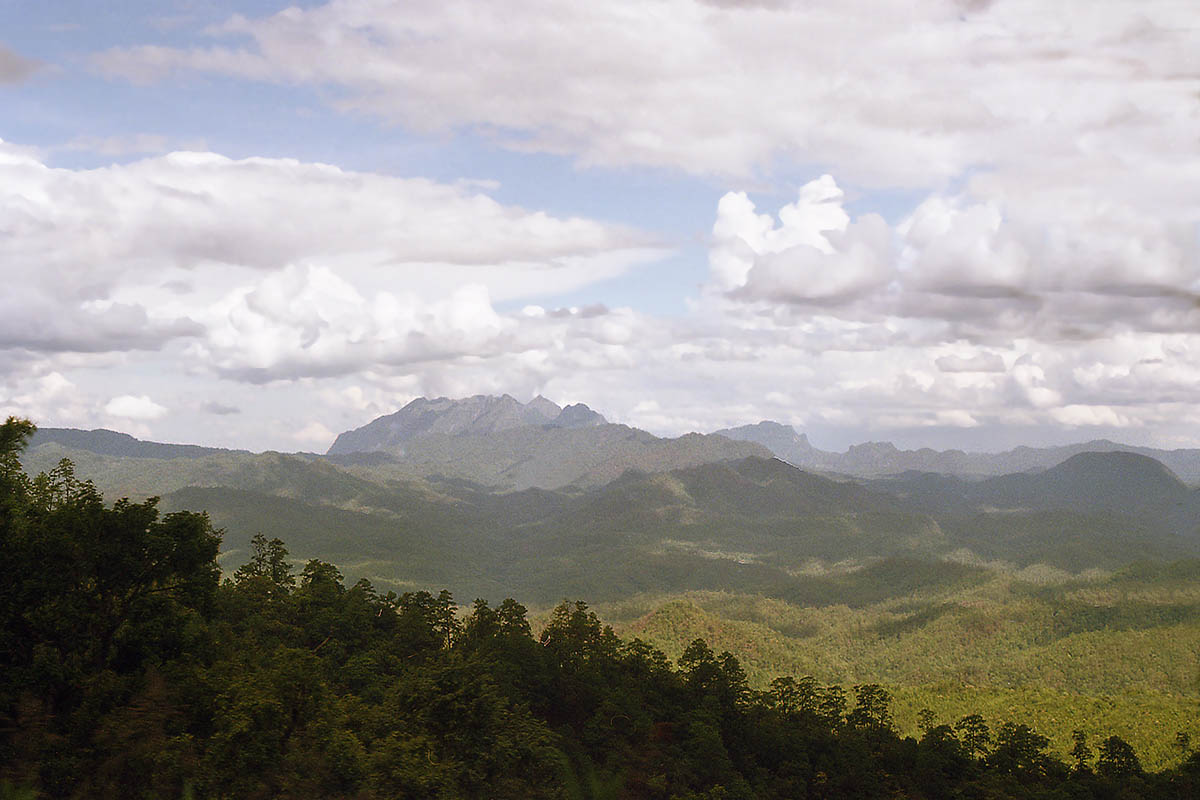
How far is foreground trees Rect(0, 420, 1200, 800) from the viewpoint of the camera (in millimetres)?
19359

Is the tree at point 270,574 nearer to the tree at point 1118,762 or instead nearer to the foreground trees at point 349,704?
the foreground trees at point 349,704

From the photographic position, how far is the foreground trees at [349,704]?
762 inches

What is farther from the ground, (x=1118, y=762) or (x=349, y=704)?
(x=349, y=704)

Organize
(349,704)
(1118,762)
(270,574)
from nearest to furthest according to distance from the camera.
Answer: (349,704) → (1118,762) → (270,574)

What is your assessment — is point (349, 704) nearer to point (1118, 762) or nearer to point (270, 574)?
point (270, 574)

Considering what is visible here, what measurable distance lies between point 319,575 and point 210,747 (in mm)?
43641

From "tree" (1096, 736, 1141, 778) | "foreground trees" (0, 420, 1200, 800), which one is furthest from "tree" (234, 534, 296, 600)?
"tree" (1096, 736, 1141, 778)

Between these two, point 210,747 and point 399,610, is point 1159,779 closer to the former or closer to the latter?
point 399,610

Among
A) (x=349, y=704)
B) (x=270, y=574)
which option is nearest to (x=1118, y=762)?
(x=349, y=704)

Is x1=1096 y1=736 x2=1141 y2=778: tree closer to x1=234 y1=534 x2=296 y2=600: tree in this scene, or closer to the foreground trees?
the foreground trees

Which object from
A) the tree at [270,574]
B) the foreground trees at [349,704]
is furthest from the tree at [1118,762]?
the tree at [270,574]

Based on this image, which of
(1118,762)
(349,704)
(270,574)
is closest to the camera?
(349,704)

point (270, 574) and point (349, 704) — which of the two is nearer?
point (349, 704)

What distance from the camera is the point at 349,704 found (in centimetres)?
2961
